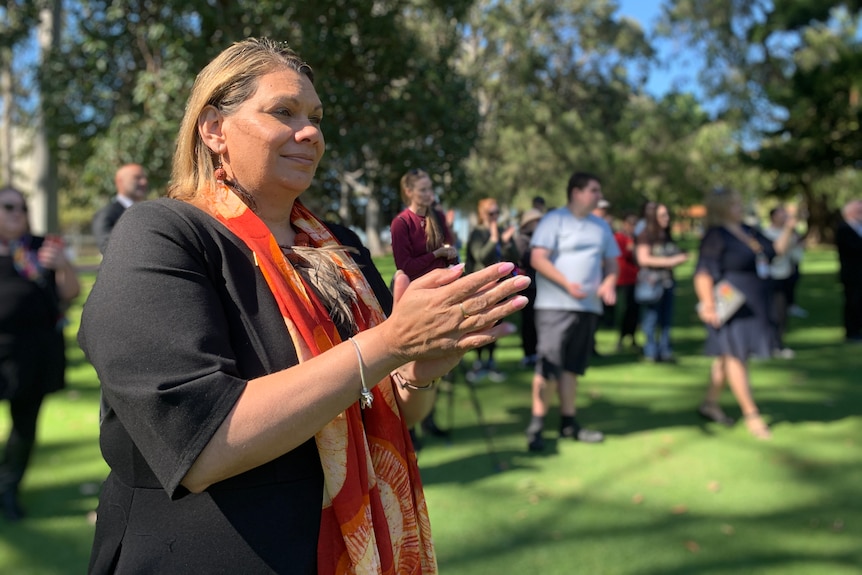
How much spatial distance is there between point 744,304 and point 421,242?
17.4 feet

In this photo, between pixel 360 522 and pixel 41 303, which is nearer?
pixel 360 522

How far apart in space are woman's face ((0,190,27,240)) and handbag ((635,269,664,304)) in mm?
7090

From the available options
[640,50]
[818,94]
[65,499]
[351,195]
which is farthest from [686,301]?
[640,50]

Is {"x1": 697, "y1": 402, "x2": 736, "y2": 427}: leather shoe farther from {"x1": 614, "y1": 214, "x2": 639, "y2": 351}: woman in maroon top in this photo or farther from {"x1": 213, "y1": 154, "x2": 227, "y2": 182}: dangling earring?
{"x1": 213, "y1": 154, "x2": 227, "y2": 182}: dangling earring

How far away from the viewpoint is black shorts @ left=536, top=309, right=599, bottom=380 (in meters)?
6.00

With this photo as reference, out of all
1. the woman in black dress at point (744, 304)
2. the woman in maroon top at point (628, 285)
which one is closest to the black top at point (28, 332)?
the woman in black dress at point (744, 304)

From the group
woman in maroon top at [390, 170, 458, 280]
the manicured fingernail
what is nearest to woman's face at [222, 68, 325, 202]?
woman in maroon top at [390, 170, 458, 280]

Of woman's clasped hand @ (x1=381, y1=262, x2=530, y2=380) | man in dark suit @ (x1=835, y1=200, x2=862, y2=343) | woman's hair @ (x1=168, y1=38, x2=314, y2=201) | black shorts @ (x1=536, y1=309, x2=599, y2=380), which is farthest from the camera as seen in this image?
man in dark suit @ (x1=835, y1=200, x2=862, y2=343)

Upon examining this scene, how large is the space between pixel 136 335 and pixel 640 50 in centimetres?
3845

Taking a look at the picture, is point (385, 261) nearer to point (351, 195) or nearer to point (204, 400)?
point (204, 400)

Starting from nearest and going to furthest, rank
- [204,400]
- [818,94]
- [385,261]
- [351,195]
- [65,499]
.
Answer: [204,400] < [385,261] < [65,499] < [351,195] < [818,94]

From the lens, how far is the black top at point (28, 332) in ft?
15.2

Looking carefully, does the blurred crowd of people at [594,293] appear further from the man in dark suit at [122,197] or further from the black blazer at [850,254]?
the black blazer at [850,254]

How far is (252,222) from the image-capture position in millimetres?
1572
